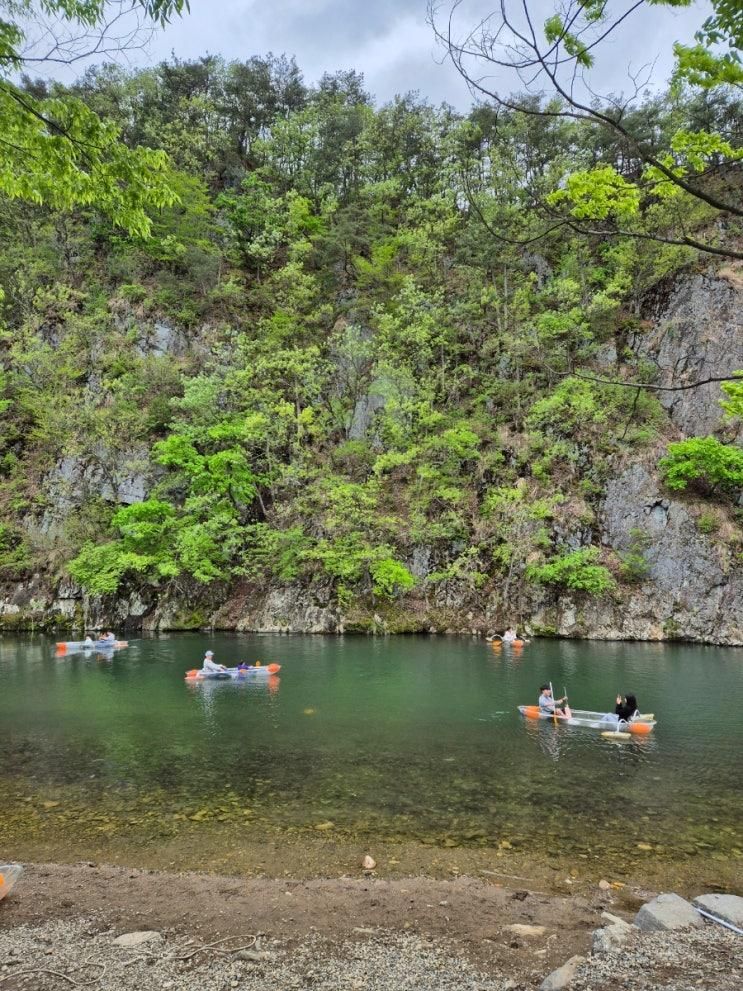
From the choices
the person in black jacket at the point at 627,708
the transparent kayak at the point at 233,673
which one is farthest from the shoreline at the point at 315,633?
the person in black jacket at the point at 627,708

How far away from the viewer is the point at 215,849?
7.93 metres

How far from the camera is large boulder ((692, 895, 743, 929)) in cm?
553

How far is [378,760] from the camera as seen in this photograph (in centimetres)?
1172

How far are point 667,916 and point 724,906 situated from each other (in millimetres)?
765

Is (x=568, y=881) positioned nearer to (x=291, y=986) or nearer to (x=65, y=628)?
(x=291, y=986)

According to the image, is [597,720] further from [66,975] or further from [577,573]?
[577,573]

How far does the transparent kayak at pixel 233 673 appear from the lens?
64.7 feet

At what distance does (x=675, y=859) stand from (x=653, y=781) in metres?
3.43

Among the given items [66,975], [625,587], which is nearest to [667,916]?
[66,975]

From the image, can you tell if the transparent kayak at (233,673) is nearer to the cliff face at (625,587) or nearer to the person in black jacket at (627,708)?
the cliff face at (625,587)

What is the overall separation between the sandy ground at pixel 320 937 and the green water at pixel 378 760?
1.41m

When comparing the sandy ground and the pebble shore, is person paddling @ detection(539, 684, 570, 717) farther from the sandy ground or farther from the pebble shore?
the pebble shore

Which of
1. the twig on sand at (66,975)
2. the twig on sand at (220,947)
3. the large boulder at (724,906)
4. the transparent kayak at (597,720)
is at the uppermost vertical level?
the large boulder at (724,906)

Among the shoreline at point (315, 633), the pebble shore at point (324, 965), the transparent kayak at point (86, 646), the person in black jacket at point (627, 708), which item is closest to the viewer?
the pebble shore at point (324, 965)
